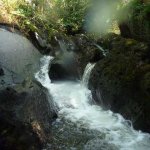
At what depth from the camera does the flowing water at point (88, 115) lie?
27.3 feet

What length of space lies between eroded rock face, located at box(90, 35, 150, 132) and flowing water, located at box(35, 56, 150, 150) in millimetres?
275

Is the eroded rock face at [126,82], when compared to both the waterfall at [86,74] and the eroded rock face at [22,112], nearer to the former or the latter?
the waterfall at [86,74]

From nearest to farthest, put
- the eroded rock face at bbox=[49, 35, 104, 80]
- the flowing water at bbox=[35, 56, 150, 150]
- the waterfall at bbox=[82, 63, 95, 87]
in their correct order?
the flowing water at bbox=[35, 56, 150, 150] → the waterfall at bbox=[82, 63, 95, 87] → the eroded rock face at bbox=[49, 35, 104, 80]

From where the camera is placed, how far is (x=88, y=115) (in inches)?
400

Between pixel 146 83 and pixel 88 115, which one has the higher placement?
pixel 146 83

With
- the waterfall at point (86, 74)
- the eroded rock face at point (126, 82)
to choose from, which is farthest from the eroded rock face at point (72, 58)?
the eroded rock face at point (126, 82)

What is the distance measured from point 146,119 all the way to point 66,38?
8.03 metres

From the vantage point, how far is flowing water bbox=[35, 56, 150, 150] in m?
8.33

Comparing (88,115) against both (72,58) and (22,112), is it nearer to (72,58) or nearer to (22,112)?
(22,112)

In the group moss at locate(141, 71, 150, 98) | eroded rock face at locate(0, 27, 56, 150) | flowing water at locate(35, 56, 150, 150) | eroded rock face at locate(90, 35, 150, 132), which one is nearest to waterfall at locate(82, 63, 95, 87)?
flowing water at locate(35, 56, 150, 150)

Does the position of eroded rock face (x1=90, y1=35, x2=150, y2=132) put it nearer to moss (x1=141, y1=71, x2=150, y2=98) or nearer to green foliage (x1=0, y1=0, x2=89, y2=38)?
moss (x1=141, y1=71, x2=150, y2=98)

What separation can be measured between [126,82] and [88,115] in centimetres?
164

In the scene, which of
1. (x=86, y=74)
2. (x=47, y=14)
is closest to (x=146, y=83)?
(x=86, y=74)

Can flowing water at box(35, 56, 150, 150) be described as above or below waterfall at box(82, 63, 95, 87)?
below
